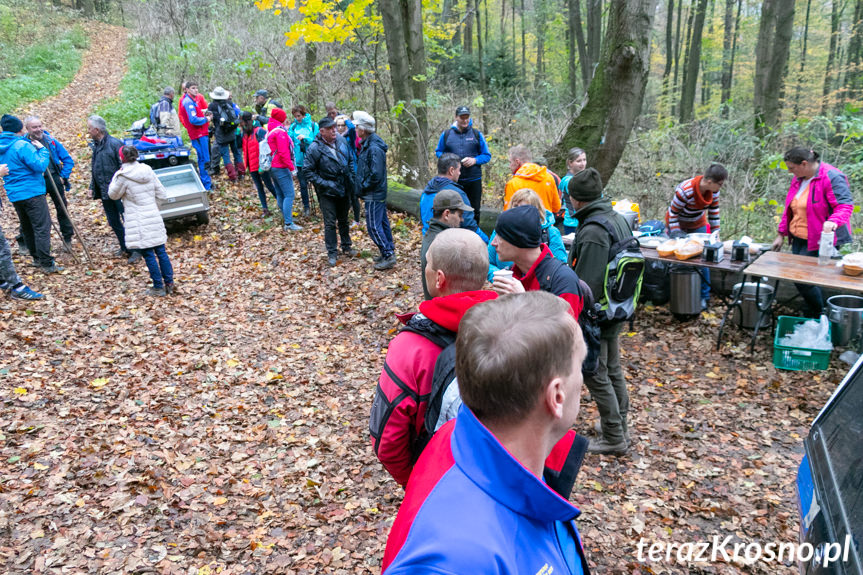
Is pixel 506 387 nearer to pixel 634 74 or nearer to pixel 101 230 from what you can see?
pixel 634 74

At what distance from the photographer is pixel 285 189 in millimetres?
10398

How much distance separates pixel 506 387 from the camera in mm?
1399

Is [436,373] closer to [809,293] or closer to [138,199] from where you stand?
[809,293]

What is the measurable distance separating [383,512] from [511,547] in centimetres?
338

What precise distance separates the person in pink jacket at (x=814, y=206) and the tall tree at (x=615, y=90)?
297 centimetres

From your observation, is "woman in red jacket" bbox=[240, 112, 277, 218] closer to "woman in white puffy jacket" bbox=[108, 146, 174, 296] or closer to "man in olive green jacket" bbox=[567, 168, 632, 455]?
"woman in white puffy jacket" bbox=[108, 146, 174, 296]

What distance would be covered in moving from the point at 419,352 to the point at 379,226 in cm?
634

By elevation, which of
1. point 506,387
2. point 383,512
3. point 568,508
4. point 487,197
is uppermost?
point 506,387

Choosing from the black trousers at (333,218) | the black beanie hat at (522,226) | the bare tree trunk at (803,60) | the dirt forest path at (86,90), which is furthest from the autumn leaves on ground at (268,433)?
the bare tree trunk at (803,60)

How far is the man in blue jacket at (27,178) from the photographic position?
7.89m

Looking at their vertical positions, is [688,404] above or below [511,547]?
below

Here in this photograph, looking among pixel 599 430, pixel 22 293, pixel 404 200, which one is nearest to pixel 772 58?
pixel 404 200

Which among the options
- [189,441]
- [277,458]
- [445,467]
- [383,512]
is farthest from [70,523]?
[445,467]

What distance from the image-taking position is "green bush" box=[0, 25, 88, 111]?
20062 mm
